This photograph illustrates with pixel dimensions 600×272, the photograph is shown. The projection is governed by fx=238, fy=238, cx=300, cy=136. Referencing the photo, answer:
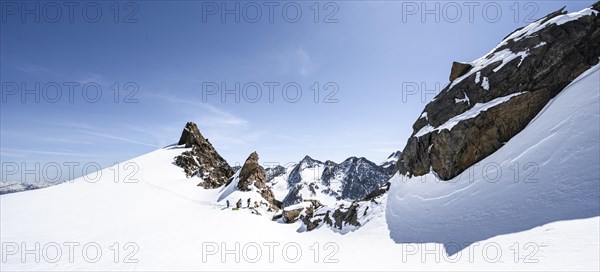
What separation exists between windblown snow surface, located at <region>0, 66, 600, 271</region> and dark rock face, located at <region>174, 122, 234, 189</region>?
30.8m

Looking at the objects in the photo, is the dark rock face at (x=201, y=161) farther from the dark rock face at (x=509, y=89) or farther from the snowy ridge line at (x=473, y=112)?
the snowy ridge line at (x=473, y=112)

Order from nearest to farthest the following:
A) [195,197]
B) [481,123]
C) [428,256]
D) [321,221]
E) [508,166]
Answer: [428,256] → [508,166] → [481,123] → [321,221] → [195,197]

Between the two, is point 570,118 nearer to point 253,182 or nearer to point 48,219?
point 48,219

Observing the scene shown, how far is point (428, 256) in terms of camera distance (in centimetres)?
1119

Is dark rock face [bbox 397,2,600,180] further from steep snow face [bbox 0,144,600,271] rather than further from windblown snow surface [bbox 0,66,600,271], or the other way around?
steep snow face [bbox 0,144,600,271]

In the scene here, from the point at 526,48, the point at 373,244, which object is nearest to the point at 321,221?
the point at 373,244

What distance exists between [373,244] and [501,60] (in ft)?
66.5

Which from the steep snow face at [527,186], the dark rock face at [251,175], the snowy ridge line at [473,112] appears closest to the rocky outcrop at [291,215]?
the dark rock face at [251,175]

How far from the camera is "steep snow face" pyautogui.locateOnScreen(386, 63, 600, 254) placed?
1016 cm

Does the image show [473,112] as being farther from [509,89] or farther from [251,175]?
[251,175]

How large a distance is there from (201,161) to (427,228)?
52.8 metres

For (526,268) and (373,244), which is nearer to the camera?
(526,268)

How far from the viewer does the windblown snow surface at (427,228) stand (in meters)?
9.19

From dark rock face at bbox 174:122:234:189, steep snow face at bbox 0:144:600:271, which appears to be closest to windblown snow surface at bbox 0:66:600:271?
steep snow face at bbox 0:144:600:271
